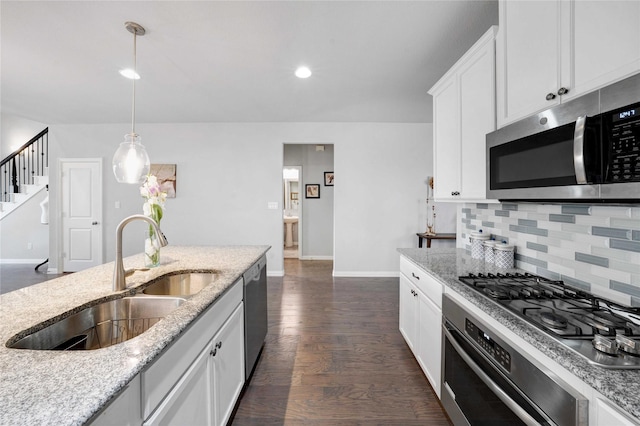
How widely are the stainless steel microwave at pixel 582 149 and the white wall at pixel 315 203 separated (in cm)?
476

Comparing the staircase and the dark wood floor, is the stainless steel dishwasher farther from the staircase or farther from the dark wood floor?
the staircase

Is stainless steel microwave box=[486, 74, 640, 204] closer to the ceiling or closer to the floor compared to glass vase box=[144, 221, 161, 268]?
closer to the ceiling

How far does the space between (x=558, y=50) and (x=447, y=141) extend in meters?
1.00

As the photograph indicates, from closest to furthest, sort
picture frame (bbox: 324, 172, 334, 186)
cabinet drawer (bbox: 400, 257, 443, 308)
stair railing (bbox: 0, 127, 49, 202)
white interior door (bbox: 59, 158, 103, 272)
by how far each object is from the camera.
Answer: cabinet drawer (bbox: 400, 257, 443, 308)
white interior door (bbox: 59, 158, 103, 272)
stair railing (bbox: 0, 127, 49, 202)
picture frame (bbox: 324, 172, 334, 186)

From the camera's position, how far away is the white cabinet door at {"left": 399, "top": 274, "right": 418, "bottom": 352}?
6.76ft

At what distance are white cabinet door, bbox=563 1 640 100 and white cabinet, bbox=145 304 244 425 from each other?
1880 millimetres

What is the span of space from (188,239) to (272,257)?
1.49 meters

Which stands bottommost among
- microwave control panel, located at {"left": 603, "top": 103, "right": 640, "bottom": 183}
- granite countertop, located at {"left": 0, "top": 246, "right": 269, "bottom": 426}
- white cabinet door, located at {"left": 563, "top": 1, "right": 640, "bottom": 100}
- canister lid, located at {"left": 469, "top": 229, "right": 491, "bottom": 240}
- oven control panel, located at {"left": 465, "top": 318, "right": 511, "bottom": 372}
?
oven control panel, located at {"left": 465, "top": 318, "right": 511, "bottom": 372}

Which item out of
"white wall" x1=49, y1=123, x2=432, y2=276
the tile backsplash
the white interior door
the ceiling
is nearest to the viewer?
the tile backsplash

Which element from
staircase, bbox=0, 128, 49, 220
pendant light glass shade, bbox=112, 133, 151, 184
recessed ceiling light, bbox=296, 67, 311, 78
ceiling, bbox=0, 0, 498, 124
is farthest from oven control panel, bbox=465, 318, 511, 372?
staircase, bbox=0, 128, 49, 220

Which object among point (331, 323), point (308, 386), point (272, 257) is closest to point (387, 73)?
point (331, 323)

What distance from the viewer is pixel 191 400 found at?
1.06 meters

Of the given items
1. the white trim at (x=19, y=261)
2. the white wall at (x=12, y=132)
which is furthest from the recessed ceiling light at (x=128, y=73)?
the white wall at (x=12, y=132)

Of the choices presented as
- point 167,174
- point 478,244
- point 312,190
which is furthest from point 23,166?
point 478,244
